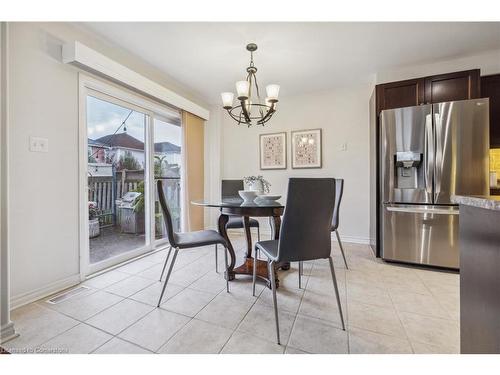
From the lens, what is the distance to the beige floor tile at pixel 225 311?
146 centimetres

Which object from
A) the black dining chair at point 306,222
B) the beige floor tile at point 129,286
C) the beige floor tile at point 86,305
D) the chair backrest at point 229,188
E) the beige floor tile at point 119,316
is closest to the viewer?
the black dining chair at point 306,222

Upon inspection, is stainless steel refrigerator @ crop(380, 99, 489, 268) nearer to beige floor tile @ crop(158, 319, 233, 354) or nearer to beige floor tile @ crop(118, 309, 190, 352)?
beige floor tile @ crop(158, 319, 233, 354)

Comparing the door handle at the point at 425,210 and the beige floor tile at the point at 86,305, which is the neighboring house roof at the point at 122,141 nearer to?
the beige floor tile at the point at 86,305

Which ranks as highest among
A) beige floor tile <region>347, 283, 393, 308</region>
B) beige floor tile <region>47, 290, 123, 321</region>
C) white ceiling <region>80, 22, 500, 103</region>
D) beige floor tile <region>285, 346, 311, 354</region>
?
white ceiling <region>80, 22, 500, 103</region>

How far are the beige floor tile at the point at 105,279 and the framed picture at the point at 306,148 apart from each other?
2.80 m

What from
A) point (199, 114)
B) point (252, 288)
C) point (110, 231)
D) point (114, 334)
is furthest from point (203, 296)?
point (199, 114)

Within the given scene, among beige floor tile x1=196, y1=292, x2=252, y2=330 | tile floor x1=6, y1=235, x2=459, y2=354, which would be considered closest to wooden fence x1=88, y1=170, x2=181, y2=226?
tile floor x1=6, y1=235, x2=459, y2=354

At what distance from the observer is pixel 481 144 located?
84.2 inches

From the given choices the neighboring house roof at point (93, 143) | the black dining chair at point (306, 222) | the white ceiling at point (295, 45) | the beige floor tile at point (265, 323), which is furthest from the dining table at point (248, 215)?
the white ceiling at point (295, 45)

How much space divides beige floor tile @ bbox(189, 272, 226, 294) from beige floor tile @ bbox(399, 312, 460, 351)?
136cm

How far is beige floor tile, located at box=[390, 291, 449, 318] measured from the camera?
1.56m

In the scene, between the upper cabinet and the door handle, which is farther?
the upper cabinet

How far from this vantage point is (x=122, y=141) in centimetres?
262
